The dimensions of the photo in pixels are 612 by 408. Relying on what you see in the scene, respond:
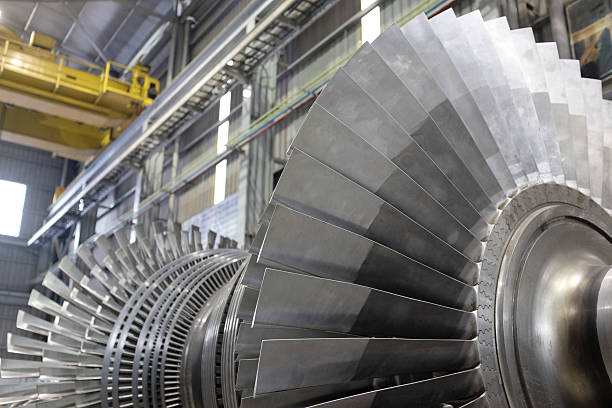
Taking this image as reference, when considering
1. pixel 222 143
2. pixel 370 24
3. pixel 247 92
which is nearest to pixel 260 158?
pixel 247 92

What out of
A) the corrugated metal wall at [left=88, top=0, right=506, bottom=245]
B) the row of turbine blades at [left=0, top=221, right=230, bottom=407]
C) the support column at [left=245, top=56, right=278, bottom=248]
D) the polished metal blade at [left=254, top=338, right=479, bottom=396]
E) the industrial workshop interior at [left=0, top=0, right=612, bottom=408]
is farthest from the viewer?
the support column at [left=245, top=56, right=278, bottom=248]

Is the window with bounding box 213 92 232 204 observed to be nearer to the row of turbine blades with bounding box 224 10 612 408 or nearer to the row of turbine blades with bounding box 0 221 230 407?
the row of turbine blades with bounding box 0 221 230 407

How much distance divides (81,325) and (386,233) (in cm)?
331

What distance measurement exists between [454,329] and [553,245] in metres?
0.46

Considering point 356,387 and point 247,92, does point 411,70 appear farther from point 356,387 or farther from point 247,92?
point 247,92

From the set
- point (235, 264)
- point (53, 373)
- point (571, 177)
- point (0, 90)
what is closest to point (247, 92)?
point (0, 90)

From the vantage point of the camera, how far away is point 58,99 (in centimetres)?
1114

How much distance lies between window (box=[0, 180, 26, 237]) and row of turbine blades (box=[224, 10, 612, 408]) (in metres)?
21.2

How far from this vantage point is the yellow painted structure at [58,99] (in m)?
10.7

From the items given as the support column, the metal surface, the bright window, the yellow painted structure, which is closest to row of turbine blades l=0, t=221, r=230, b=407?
the support column

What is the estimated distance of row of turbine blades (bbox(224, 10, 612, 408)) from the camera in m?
1.31

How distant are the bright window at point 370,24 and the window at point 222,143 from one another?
3.88 metres

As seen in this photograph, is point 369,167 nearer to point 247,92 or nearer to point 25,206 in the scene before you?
point 247,92

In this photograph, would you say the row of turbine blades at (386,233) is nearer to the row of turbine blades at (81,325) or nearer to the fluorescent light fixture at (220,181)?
the row of turbine blades at (81,325)
